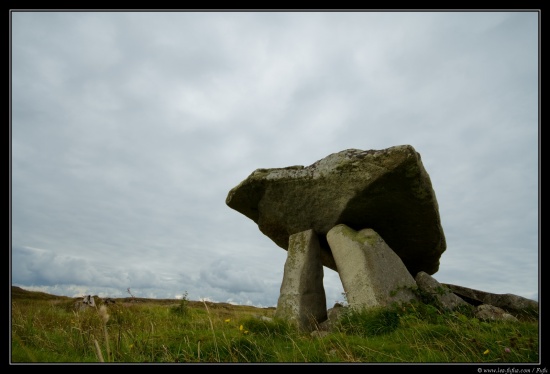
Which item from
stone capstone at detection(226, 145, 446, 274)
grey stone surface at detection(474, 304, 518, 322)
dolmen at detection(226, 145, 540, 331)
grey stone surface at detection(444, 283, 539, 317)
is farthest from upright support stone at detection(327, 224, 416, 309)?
grey stone surface at detection(444, 283, 539, 317)

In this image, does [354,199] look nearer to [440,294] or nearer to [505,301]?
[440,294]

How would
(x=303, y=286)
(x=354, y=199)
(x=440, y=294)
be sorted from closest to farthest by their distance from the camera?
(x=440, y=294), (x=354, y=199), (x=303, y=286)

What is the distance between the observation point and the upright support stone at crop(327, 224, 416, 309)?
26.0 ft

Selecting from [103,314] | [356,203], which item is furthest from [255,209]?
[103,314]

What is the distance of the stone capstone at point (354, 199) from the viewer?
844cm

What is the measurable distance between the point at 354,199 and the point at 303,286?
2.30m

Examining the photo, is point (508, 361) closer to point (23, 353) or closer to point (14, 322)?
point (23, 353)

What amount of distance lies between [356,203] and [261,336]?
3.73 m

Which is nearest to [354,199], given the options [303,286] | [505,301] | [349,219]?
[349,219]

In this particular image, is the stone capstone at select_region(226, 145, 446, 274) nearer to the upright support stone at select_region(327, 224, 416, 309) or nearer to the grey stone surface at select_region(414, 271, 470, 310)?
the upright support stone at select_region(327, 224, 416, 309)

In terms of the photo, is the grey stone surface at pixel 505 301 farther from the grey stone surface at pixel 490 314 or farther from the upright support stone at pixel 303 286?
the upright support stone at pixel 303 286

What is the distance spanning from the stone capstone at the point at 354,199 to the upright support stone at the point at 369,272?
2.19 feet

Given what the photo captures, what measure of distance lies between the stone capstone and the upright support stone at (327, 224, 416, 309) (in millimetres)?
668

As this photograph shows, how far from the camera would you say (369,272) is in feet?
26.8
